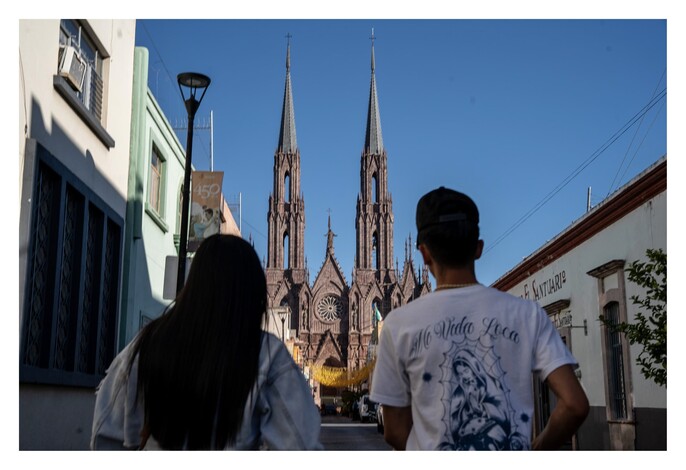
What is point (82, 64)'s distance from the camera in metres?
11.4

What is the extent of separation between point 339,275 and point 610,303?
8021cm

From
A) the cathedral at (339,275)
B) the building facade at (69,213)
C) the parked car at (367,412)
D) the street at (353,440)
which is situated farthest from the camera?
the cathedral at (339,275)

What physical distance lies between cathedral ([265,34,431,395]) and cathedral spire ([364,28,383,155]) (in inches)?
4.5

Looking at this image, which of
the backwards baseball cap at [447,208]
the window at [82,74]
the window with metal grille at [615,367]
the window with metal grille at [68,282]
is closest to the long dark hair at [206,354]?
the backwards baseball cap at [447,208]

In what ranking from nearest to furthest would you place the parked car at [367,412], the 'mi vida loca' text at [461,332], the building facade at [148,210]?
the 'mi vida loca' text at [461,332], the building facade at [148,210], the parked car at [367,412]

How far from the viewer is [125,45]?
553 inches

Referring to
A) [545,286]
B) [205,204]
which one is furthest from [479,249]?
[545,286]

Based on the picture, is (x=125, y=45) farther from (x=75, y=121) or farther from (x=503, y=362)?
(x=503, y=362)

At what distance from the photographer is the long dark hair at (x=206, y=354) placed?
281 centimetres

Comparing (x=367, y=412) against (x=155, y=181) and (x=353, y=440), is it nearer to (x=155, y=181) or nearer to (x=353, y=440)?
(x=353, y=440)

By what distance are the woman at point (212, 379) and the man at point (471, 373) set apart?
1.12 ft

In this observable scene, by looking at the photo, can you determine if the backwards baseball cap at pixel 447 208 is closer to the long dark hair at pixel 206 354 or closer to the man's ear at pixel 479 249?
the man's ear at pixel 479 249

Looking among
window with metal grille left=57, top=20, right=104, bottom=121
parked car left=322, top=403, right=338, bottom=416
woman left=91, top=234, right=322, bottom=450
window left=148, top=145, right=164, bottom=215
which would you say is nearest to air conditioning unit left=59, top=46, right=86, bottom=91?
window with metal grille left=57, top=20, right=104, bottom=121

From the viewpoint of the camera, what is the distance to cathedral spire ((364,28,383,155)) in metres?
97.2
